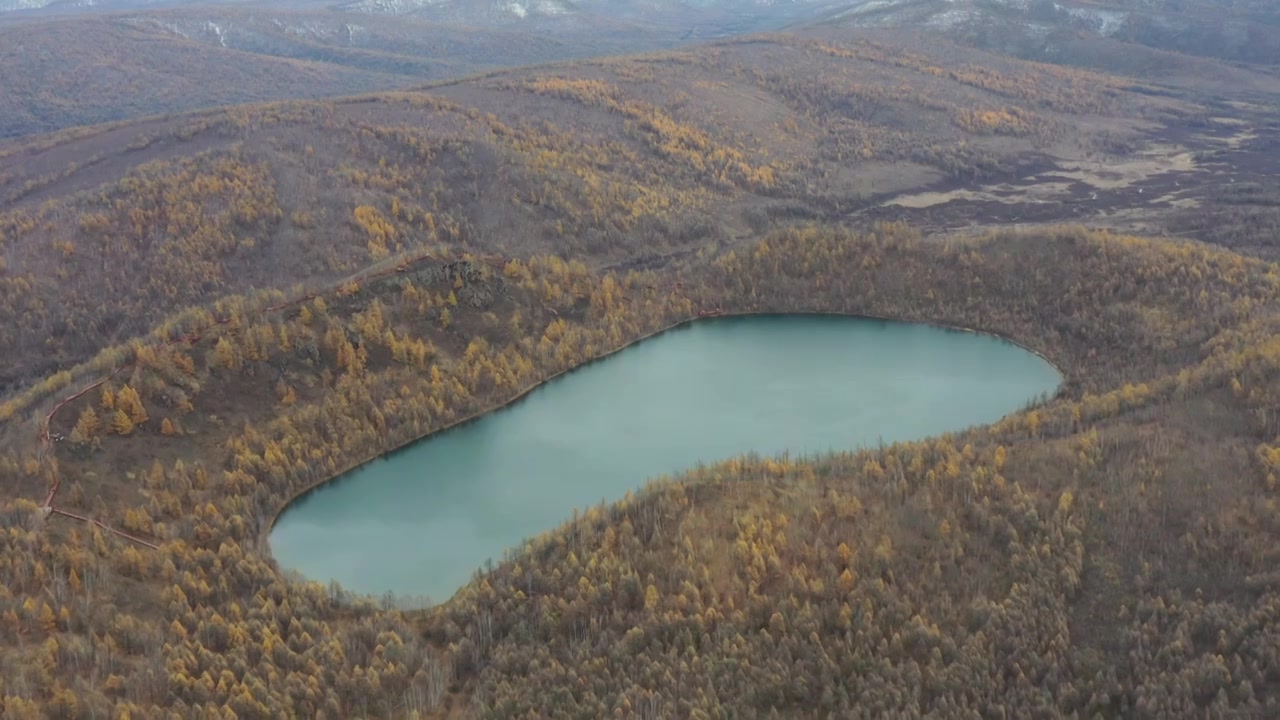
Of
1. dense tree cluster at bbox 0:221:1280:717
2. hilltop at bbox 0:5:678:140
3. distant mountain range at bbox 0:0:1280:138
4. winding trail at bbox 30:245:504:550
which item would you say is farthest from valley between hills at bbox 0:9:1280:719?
distant mountain range at bbox 0:0:1280:138

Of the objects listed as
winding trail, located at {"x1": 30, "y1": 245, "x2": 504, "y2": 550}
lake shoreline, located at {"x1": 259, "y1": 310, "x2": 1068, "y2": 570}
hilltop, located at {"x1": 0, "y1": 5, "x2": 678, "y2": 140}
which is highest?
hilltop, located at {"x1": 0, "y1": 5, "x2": 678, "y2": 140}

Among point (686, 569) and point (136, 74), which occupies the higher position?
point (136, 74)

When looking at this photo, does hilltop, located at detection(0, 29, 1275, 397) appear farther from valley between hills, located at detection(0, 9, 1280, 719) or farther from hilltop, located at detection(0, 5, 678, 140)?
hilltop, located at detection(0, 5, 678, 140)

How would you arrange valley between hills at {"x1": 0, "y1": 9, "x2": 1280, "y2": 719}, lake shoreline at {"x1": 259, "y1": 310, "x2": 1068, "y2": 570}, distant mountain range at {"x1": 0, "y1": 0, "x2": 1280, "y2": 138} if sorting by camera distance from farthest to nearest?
distant mountain range at {"x1": 0, "y1": 0, "x2": 1280, "y2": 138} → lake shoreline at {"x1": 259, "y1": 310, "x2": 1068, "y2": 570} → valley between hills at {"x1": 0, "y1": 9, "x2": 1280, "y2": 719}

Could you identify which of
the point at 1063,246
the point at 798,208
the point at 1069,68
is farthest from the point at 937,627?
the point at 1069,68

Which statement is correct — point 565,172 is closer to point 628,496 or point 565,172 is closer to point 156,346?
point 156,346

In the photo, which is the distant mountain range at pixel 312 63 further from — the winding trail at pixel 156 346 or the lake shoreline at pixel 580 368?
the lake shoreline at pixel 580 368

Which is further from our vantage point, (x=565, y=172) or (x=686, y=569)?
(x=565, y=172)

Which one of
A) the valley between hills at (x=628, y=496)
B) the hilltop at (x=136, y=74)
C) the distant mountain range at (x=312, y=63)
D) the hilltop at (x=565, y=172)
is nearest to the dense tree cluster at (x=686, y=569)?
the valley between hills at (x=628, y=496)

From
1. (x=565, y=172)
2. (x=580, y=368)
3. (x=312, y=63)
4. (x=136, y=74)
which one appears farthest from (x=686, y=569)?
Result: (x=312, y=63)
